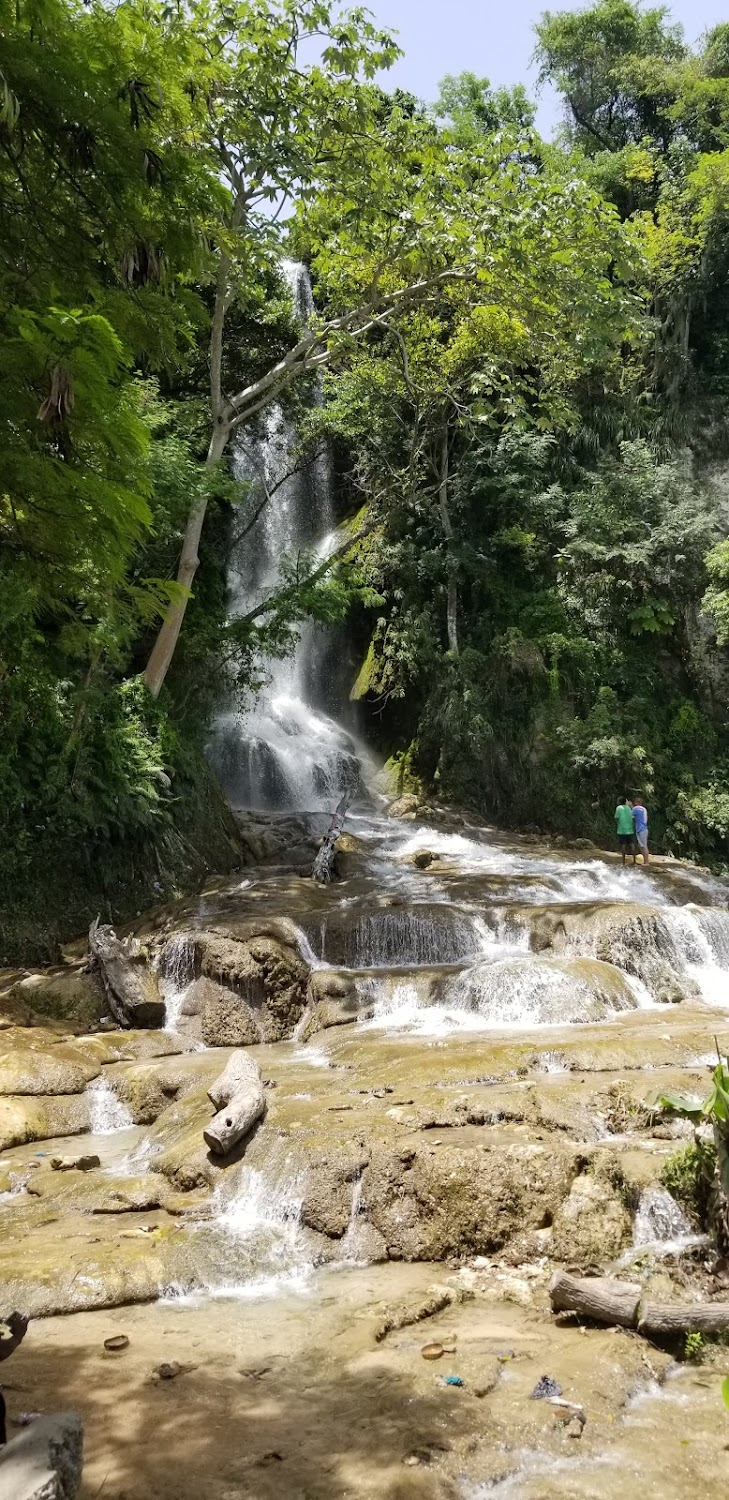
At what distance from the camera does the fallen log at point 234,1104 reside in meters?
6.14

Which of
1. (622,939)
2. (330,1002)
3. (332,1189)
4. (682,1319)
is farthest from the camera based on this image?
(622,939)

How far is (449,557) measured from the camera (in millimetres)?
Answer: 20781

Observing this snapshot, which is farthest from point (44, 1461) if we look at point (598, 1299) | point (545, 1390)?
point (598, 1299)

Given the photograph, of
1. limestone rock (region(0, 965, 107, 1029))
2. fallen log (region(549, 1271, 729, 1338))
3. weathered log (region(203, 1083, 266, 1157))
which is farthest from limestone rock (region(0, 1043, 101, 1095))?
fallen log (region(549, 1271, 729, 1338))

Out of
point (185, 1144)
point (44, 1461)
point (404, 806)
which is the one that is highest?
point (404, 806)

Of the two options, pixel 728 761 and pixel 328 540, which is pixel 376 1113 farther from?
pixel 328 540

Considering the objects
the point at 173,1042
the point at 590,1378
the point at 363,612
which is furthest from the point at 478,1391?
the point at 363,612

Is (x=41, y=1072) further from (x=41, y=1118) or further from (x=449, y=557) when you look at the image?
(x=449, y=557)

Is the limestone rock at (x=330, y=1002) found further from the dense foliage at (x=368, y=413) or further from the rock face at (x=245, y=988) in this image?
the dense foliage at (x=368, y=413)

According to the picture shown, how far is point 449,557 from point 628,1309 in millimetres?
18139

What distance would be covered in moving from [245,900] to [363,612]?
496 inches

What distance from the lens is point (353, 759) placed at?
69.1ft

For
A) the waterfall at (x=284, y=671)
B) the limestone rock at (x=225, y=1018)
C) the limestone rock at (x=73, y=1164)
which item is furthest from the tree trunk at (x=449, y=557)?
the limestone rock at (x=73, y=1164)

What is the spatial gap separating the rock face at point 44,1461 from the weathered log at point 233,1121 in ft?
12.4
